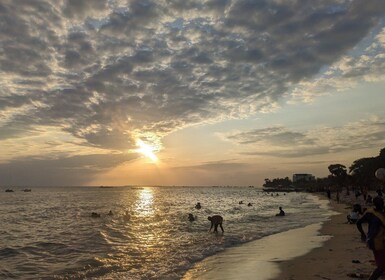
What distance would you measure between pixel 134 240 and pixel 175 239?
271cm

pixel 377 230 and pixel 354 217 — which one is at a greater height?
pixel 377 230

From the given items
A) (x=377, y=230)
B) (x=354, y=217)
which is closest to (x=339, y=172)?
(x=354, y=217)

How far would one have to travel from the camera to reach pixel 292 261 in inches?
551

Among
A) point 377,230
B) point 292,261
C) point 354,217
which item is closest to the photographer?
point 377,230

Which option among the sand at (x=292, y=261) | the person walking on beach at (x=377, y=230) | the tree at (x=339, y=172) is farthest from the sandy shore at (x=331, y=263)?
the tree at (x=339, y=172)

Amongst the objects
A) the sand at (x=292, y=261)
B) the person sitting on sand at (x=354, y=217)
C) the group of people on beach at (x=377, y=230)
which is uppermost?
the group of people on beach at (x=377, y=230)

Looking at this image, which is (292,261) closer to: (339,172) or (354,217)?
(354,217)

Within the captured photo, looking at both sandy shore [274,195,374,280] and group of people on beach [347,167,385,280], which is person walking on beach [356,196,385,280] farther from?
sandy shore [274,195,374,280]

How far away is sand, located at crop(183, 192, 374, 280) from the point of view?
1152 centimetres

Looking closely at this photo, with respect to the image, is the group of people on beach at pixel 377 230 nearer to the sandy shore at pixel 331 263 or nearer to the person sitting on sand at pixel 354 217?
the sandy shore at pixel 331 263

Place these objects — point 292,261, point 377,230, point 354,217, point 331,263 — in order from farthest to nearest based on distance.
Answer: point 354,217, point 292,261, point 331,263, point 377,230

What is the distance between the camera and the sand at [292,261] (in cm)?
1152

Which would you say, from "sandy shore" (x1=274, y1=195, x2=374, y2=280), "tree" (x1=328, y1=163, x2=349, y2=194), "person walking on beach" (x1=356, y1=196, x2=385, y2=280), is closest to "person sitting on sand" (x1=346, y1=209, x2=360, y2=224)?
"sandy shore" (x1=274, y1=195, x2=374, y2=280)

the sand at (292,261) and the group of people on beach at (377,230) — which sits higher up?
the group of people on beach at (377,230)
